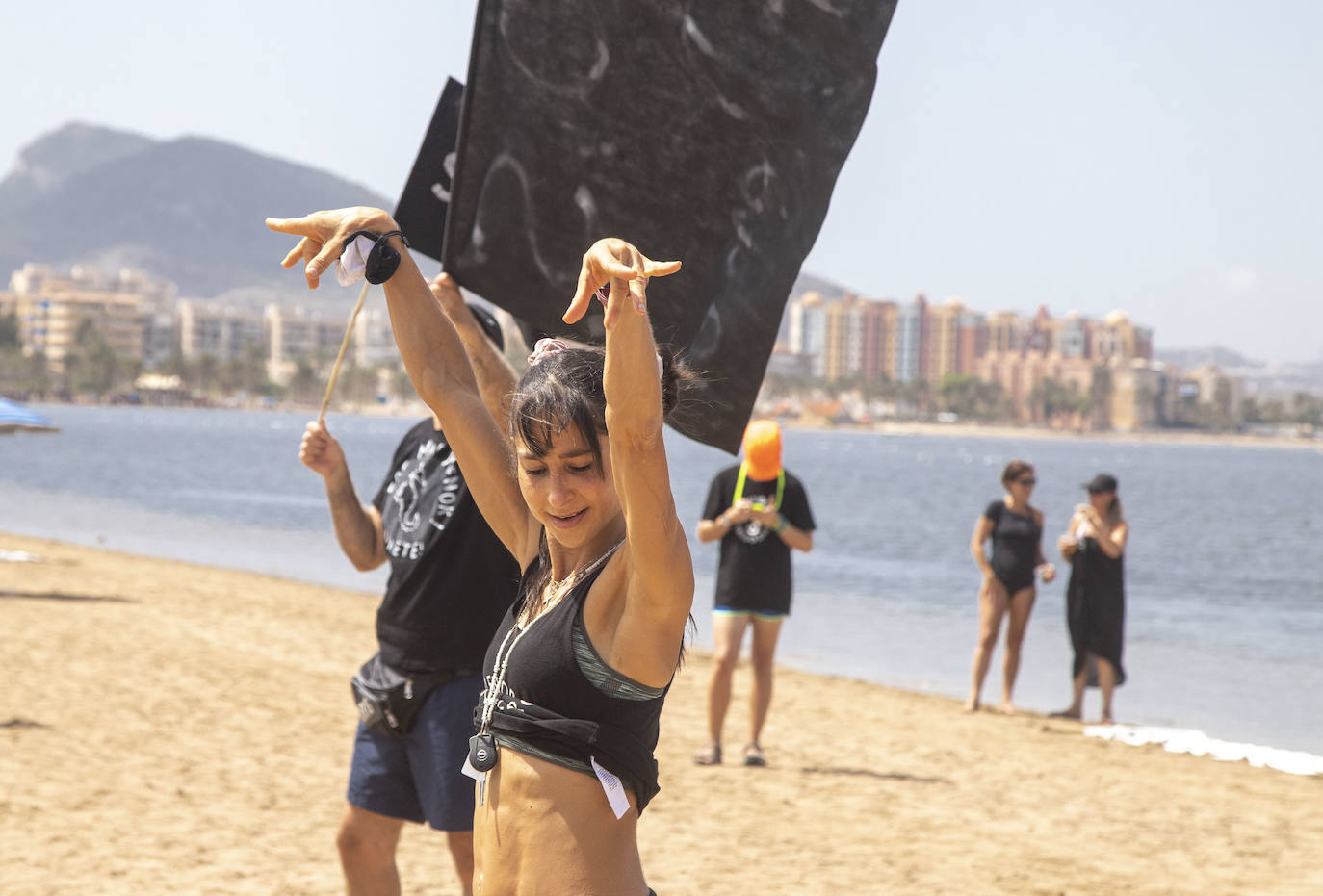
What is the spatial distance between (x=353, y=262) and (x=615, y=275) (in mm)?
697

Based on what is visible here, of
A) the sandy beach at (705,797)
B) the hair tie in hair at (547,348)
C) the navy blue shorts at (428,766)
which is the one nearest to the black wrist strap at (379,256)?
the hair tie in hair at (547,348)

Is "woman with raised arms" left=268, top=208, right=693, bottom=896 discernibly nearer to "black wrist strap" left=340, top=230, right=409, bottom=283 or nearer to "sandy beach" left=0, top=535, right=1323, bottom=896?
"black wrist strap" left=340, top=230, right=409, bottom=283

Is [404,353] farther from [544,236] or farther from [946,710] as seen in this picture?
[946,710]

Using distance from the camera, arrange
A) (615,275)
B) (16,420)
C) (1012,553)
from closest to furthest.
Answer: (615,275)
(1012,553)
(16,420)

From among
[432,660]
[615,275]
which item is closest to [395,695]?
[432,660]

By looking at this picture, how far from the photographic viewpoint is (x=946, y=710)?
1090 cm

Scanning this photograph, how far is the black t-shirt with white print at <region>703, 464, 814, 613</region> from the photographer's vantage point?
7551mm

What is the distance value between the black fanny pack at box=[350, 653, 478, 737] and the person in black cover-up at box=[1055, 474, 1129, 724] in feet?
24.2

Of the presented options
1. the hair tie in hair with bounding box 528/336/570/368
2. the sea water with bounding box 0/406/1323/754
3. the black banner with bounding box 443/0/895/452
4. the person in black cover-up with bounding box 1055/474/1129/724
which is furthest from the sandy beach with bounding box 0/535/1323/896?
the hair tie in hair with bounding box 528/336/570/368

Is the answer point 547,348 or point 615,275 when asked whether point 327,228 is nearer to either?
point 547,348

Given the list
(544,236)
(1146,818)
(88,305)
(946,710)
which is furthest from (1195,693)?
(88,305)

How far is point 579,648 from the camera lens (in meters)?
2.04

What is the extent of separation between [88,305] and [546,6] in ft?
683

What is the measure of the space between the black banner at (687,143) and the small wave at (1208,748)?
748 cm
